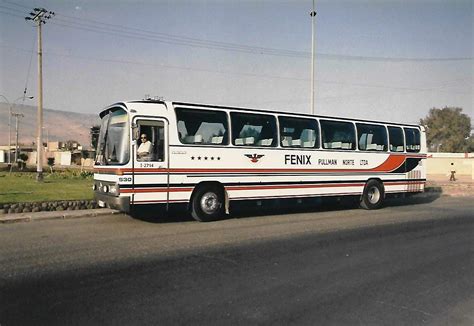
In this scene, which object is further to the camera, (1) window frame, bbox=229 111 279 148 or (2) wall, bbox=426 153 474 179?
(2) wall, bbox=426 153 474 179

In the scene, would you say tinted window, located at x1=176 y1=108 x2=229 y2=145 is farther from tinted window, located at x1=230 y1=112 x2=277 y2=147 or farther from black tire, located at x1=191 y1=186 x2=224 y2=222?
black tire, located at x1=191 y1=186 x2=224 y2=222

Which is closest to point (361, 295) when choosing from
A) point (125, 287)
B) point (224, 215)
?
point (125, 287)

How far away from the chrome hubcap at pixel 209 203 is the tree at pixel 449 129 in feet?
295

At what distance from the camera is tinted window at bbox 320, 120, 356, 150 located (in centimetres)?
1445

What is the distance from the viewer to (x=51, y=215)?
38.5ft

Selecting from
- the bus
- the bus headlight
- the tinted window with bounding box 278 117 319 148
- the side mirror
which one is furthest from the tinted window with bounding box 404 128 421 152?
the bus headlight

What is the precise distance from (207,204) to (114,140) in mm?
2836

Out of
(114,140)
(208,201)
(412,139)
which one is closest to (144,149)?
(114,140)

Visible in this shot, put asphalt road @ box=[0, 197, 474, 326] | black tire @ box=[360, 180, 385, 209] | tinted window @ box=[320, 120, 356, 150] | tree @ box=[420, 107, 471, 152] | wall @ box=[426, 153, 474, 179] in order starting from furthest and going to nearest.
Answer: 1. tree @ box=[420, 107, 471, 152]
2. wall @ box=[426, 153, 474, 179]
3. black tire @ box=[360, 180, 385, 209]
4. tinted window @ box=[320, 120, 356, 150]
5. asphalt road @ box=[0, 197, 474, 326]

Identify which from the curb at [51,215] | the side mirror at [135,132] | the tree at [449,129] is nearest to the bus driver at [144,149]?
the side mirror at [135,132]

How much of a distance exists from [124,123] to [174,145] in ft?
4.25

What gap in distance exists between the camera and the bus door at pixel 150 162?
10.6m

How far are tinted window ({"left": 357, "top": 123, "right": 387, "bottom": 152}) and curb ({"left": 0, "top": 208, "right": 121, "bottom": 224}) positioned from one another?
8.45 meters

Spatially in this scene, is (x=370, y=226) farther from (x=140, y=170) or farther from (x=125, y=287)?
(x=125, y=287)
